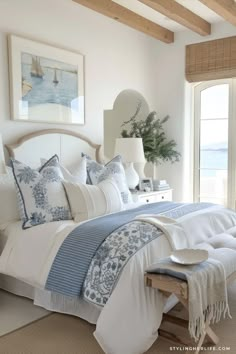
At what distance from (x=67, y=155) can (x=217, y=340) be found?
8.00ft

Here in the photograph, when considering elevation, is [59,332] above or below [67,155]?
below

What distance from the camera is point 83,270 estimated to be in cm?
230

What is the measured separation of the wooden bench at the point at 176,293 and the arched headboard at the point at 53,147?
1997 millimetres

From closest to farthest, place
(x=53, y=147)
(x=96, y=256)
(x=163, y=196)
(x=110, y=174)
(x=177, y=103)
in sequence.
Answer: (x=96, y=256) < (x=110, y=174) < (x=53, y=147) < (x=163, y=196) < (x=177, y=103)

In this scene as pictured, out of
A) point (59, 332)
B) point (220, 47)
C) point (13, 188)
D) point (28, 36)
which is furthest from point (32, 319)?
point (220, 47)

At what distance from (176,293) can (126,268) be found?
13.4 inches

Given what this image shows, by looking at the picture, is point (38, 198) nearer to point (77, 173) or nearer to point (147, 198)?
point (77, 173)

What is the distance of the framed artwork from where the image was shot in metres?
3.47

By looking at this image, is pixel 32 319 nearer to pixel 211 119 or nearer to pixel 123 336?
pixel 123 336

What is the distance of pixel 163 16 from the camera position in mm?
4449

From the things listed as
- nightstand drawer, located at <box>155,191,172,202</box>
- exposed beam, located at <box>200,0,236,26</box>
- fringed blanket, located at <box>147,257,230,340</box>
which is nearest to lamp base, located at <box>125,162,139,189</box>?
nightstand drawer, located at <box>155,191,172,202</box>

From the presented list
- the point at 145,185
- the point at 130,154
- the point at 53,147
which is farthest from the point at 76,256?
the point at 145,185

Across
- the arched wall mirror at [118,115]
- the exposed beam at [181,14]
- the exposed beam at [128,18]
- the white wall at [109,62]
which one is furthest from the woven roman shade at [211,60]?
the arched wall mirror at [118,115]

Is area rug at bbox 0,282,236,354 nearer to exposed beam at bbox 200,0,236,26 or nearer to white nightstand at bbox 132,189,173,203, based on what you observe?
white nightstand at bbox 132,189,173,203
